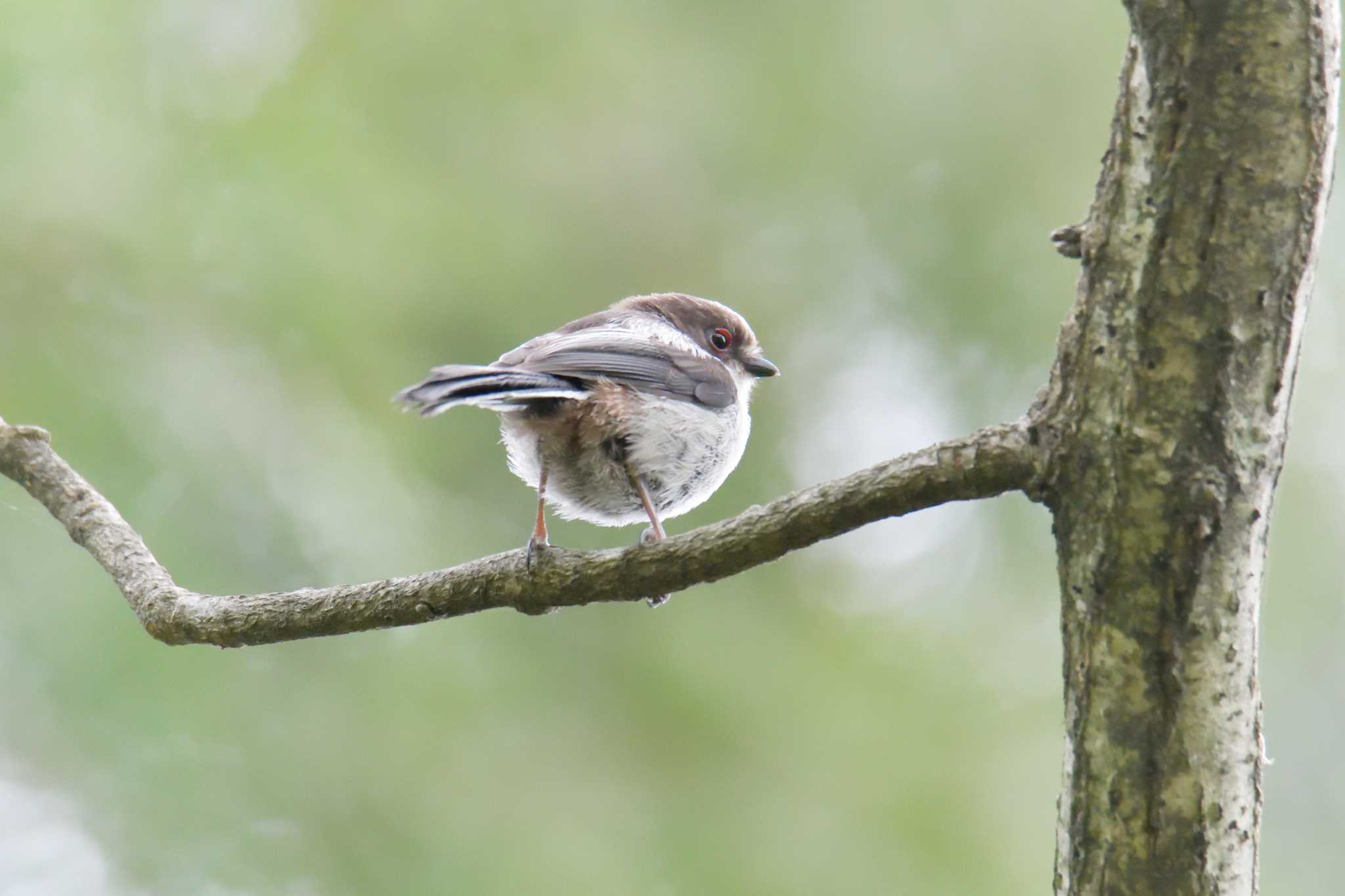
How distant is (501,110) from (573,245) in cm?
69

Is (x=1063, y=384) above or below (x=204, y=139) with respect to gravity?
below

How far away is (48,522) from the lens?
428 centimetres

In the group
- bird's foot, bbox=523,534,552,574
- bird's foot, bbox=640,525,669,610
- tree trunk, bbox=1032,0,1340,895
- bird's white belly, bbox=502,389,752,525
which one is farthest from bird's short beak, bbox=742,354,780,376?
tree trunk, bbox=1032,0,1340,895

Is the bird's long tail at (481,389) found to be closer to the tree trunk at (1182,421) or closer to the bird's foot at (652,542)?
the bird's foot at (652,542)

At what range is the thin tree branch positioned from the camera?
202 centimetres

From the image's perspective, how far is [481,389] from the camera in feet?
9.30

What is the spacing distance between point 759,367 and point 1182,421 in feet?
9.13

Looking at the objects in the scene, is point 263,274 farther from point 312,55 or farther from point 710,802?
point 710,802

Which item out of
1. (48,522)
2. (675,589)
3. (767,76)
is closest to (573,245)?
(767,76)

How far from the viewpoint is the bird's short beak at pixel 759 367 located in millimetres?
4539

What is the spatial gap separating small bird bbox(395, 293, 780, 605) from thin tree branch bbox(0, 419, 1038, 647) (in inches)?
20.2

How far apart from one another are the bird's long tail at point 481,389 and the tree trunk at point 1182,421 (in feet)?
4.36

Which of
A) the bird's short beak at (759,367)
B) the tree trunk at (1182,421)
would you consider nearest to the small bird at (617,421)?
the bird's short beak at (759,367)

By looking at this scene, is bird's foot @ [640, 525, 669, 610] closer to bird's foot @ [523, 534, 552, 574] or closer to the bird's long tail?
bird's foot @ [523, 534, 552, 574]
